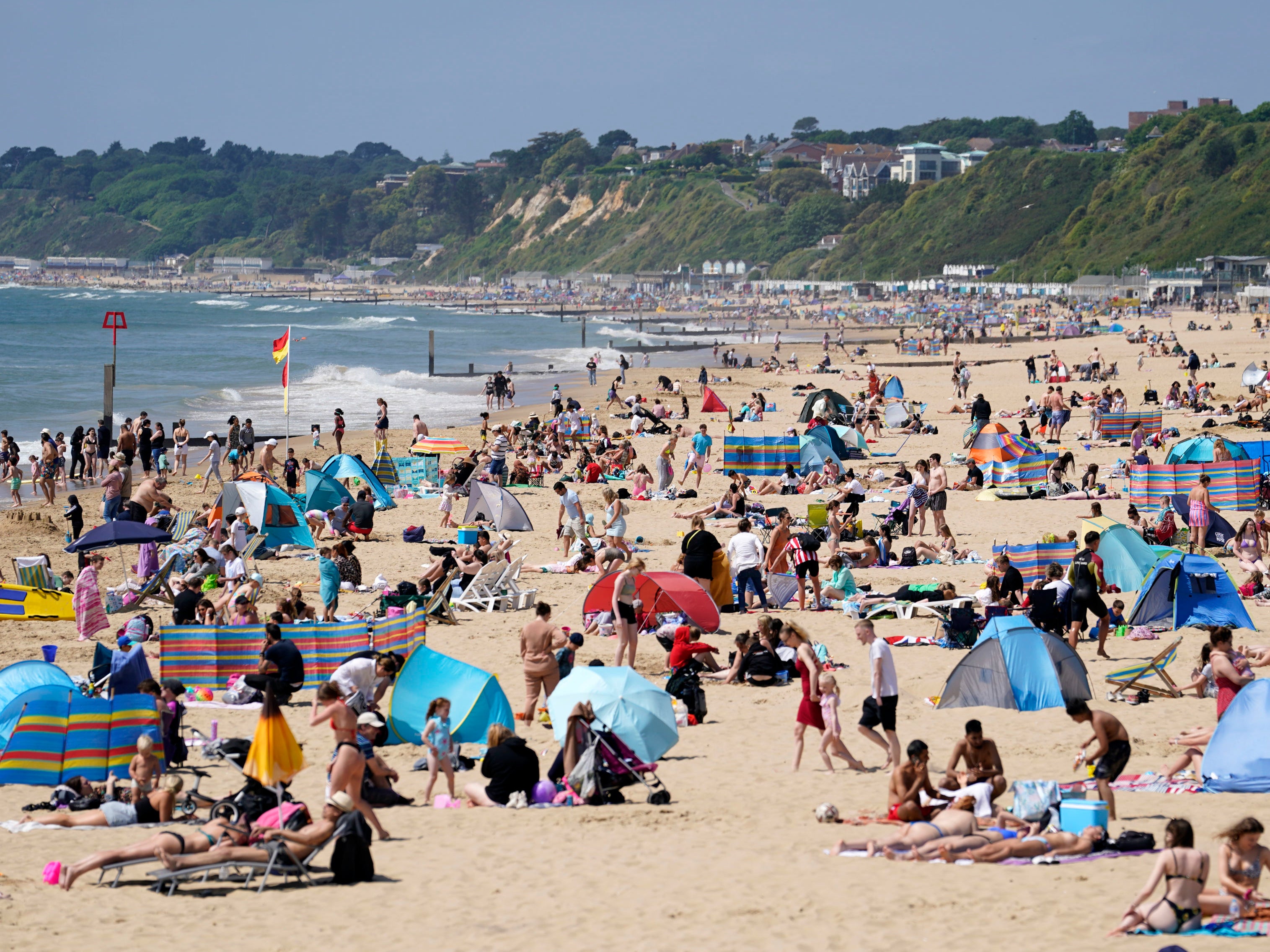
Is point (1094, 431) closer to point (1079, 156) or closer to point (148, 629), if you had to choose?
point (148, 629)

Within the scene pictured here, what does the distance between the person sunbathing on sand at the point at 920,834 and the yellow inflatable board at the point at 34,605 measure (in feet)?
28.7

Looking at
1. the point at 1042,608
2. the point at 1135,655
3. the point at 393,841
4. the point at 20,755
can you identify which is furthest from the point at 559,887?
the point at 1135,655

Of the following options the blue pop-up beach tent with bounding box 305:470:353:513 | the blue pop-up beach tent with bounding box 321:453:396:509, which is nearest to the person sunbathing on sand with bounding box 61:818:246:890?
the blue pop-up beach tent with bounding box 305:470:353:513

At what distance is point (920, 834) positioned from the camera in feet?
22.9

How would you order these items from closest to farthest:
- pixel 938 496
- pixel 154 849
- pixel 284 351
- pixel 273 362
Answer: pixel 154 849, pixel 938 496, pixel 284 351, pixel 273 362

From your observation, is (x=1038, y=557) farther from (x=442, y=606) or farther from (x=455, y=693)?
(x=455, y=693)

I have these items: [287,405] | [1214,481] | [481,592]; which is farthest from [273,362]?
[1214,481]

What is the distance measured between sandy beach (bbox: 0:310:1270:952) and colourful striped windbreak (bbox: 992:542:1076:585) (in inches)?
49.8

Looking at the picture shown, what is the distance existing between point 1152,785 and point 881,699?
1.61m

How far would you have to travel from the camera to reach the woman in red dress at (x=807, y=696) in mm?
8344

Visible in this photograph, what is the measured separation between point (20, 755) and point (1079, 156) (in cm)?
12516

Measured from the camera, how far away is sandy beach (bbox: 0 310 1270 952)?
240 inches

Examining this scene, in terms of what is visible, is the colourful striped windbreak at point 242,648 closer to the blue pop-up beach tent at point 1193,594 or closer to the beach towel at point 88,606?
the beach towel at point 88,606

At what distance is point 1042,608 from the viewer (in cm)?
1066
